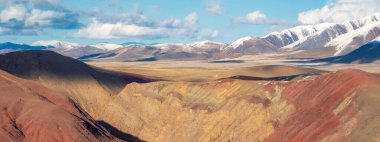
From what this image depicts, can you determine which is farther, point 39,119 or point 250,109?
point 250,109

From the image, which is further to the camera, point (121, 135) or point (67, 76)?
point (67, 76)

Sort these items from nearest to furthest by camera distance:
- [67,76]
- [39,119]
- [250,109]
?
[39,119] < [250,109] < [67,76]

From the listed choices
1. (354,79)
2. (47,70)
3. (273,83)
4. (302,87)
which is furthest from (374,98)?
(47,70)

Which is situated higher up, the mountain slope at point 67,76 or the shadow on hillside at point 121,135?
the mountain slope at point 67,76

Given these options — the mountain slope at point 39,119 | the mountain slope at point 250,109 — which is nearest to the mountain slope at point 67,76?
the mountain slope at point 250,109

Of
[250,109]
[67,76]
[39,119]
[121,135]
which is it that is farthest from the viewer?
[67,76]

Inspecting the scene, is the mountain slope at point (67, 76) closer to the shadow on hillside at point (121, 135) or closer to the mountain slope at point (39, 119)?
the shadow on hillside at point (121, 135)

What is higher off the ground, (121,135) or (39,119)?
(39,119)

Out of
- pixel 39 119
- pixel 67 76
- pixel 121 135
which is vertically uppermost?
pixel 67 76

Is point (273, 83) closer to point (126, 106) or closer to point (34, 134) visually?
point (126, 106)

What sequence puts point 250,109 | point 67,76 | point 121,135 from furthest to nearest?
point 67,76 < point 121,135 < point 250,109

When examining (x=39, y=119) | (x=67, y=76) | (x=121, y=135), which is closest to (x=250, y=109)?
(x=121, y=135)

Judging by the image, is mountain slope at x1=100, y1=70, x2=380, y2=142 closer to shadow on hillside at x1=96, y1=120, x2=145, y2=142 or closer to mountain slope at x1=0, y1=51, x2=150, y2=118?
shadow on hillside at x1=96, y1=120, x2=145, y2=142

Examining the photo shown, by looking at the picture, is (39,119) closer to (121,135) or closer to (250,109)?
(121,135)
